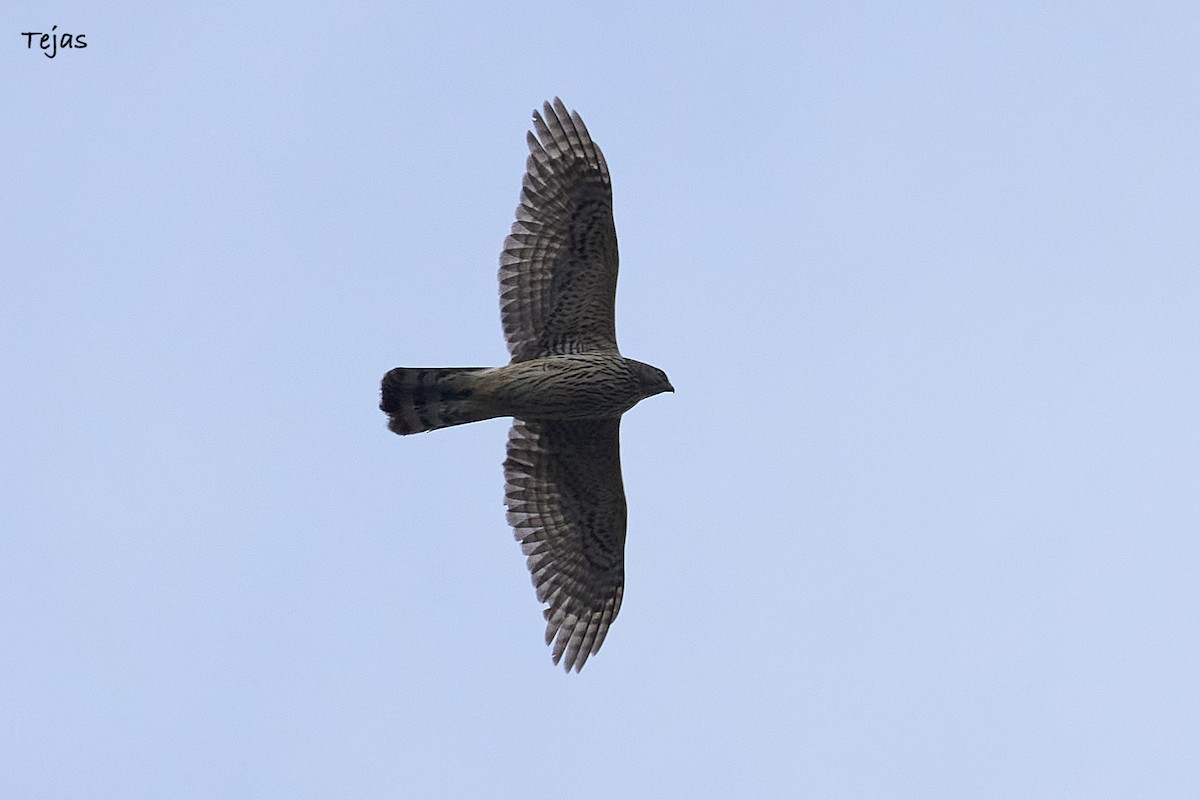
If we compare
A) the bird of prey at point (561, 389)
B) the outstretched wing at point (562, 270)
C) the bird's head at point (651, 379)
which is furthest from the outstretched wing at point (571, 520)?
the outstretched wing at point (562, 270)

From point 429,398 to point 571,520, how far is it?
5.94ft


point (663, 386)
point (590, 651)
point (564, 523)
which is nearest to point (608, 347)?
point (663, 386)

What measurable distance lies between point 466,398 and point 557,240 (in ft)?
5.01

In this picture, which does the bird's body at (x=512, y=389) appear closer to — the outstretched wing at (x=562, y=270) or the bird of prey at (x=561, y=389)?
the bird of prey at (x=561, y=389)

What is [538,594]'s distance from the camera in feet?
50.8

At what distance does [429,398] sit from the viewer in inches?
570

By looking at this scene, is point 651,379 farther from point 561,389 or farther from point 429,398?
point 429,398

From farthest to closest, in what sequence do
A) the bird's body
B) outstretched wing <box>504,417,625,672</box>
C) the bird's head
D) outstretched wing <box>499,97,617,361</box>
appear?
outstretched wing <box>504,417,625,672</box> < outstretched wing <box>499,97,617,361</box> < the bird's head < the bird's body

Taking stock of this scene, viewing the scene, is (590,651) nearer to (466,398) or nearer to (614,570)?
(614,570)

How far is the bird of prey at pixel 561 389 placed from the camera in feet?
47.4

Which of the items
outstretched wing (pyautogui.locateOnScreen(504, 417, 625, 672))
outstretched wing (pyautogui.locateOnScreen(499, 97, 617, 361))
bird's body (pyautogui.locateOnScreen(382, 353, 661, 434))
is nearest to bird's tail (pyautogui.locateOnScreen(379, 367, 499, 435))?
bird's body (pyautogui.locateOnScreen(382, 353, 661, 434))

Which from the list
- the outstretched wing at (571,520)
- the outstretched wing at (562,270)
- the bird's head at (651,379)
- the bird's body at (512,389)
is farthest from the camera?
the outstretched wing at (571,520)

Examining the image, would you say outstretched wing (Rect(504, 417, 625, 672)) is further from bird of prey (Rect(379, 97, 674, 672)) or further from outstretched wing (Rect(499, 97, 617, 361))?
outstretched wing (Rect(499, 97, 617, 361))

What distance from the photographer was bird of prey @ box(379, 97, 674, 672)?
1445 centimetres
